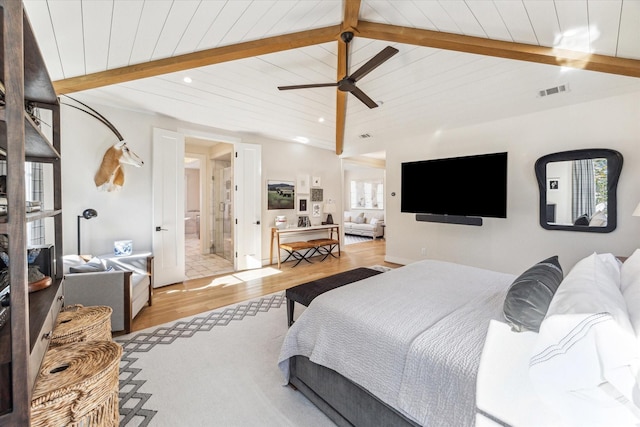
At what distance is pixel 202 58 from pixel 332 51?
57.9 inches

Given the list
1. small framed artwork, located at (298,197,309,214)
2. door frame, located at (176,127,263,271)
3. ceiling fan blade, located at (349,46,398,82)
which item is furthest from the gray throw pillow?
small framed artwork, located at (298,197,309,214)

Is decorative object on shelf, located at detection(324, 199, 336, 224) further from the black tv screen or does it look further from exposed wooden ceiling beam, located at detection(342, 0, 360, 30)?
exposed wooden ceiling beam, located at detection(342, 0, 360, 30)

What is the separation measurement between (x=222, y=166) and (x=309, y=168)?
2.18m

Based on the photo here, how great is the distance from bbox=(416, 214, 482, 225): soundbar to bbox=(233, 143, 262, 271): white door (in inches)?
120

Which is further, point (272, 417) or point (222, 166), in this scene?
point (222, 166)

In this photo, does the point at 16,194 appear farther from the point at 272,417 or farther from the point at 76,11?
the point at 76,11

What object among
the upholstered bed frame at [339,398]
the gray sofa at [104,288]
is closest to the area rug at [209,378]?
the upholstered bed frame at [339,398]

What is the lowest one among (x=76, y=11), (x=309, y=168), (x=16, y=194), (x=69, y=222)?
(x=69, y=222)

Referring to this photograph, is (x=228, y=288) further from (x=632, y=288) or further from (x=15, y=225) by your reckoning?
(x=632, y=288)

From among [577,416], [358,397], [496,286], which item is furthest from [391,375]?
[496,286]

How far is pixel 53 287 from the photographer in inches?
62.3

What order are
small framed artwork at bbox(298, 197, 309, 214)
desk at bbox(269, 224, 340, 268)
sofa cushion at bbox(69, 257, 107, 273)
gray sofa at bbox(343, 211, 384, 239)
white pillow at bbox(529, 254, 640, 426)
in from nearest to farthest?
white pillow at bbox(529, 254, 640, 426)
sofa cushion at bbox(69, 257, 107, 273)
desk at bbox(269, 224, 340, 268)
small framed artwork at bbox(298, 197, 309, 214)
gray sofa at bbox(343, 211, 384, 239)

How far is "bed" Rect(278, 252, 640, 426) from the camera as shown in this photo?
0.85 meters

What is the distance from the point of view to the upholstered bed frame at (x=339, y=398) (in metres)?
1.33
